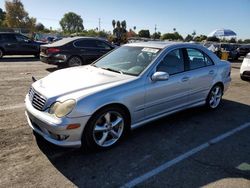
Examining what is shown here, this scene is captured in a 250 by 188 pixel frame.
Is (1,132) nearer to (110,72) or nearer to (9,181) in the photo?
(9,181)

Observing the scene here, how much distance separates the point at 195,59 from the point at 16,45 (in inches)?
532

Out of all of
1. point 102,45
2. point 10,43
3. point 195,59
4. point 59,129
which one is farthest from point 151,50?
point 10,43

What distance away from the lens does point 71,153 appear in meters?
4.07

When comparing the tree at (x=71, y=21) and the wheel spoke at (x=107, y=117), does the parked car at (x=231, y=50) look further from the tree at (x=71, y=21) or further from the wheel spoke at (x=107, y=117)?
the tree at (x=71, y=21)

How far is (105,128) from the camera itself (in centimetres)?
413

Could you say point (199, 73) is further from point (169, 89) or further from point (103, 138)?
point (103, 138)

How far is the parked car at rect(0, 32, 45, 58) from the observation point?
16.2 metres

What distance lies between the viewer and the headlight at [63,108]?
370cm

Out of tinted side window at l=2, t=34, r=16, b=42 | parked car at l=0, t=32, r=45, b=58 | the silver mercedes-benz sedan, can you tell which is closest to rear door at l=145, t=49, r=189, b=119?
the silver mercedes-benz sedan

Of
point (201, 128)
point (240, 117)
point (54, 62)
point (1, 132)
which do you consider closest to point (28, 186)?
point (1, 132)

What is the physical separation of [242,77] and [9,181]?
33.7 ft

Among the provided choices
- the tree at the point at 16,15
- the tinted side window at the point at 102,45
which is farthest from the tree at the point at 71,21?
the tinted side window at the point at 102,45

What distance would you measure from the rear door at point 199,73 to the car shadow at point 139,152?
515 mm

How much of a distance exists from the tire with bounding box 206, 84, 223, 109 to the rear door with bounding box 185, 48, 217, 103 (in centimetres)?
23
